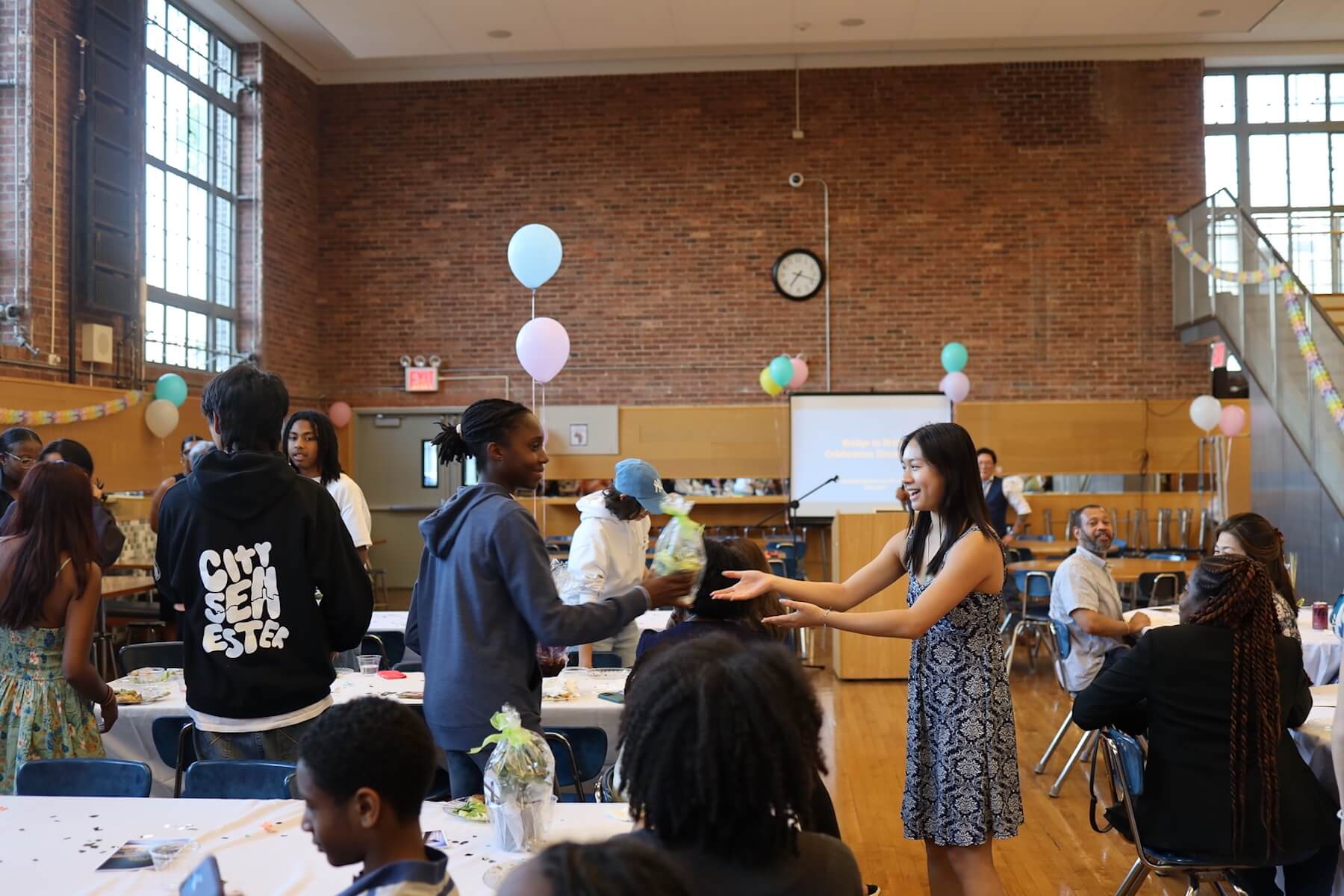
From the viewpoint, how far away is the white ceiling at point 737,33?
970 centimetres

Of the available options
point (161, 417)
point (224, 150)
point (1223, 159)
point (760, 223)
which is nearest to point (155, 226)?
point (224, 150)

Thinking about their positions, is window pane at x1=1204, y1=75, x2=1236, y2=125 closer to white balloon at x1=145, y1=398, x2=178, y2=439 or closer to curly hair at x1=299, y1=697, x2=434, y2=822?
white balloon at x1=145, y1=398, x2=178, y2=439

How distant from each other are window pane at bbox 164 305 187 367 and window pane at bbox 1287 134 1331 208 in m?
11.6

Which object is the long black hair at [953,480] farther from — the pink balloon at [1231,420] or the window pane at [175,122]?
the pink balloon at [1231,420]

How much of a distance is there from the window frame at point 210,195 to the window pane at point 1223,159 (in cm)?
1027

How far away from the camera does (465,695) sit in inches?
97.7

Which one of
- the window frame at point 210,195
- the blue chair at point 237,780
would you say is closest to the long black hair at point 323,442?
the blue chair at point 237,780

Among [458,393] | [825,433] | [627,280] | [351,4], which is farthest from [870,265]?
[351,4]

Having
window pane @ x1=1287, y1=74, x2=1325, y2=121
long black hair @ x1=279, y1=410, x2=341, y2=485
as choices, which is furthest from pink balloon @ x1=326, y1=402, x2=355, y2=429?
window pane @ x1=1287, y1=74, x2=1325, y2=121

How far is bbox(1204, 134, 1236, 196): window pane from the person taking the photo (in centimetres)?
1195

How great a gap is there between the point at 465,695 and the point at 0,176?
699 cm

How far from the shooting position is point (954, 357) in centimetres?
1097

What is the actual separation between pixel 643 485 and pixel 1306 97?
12.2m

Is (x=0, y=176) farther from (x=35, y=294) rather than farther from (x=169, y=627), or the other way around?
(x=169, y=627)
